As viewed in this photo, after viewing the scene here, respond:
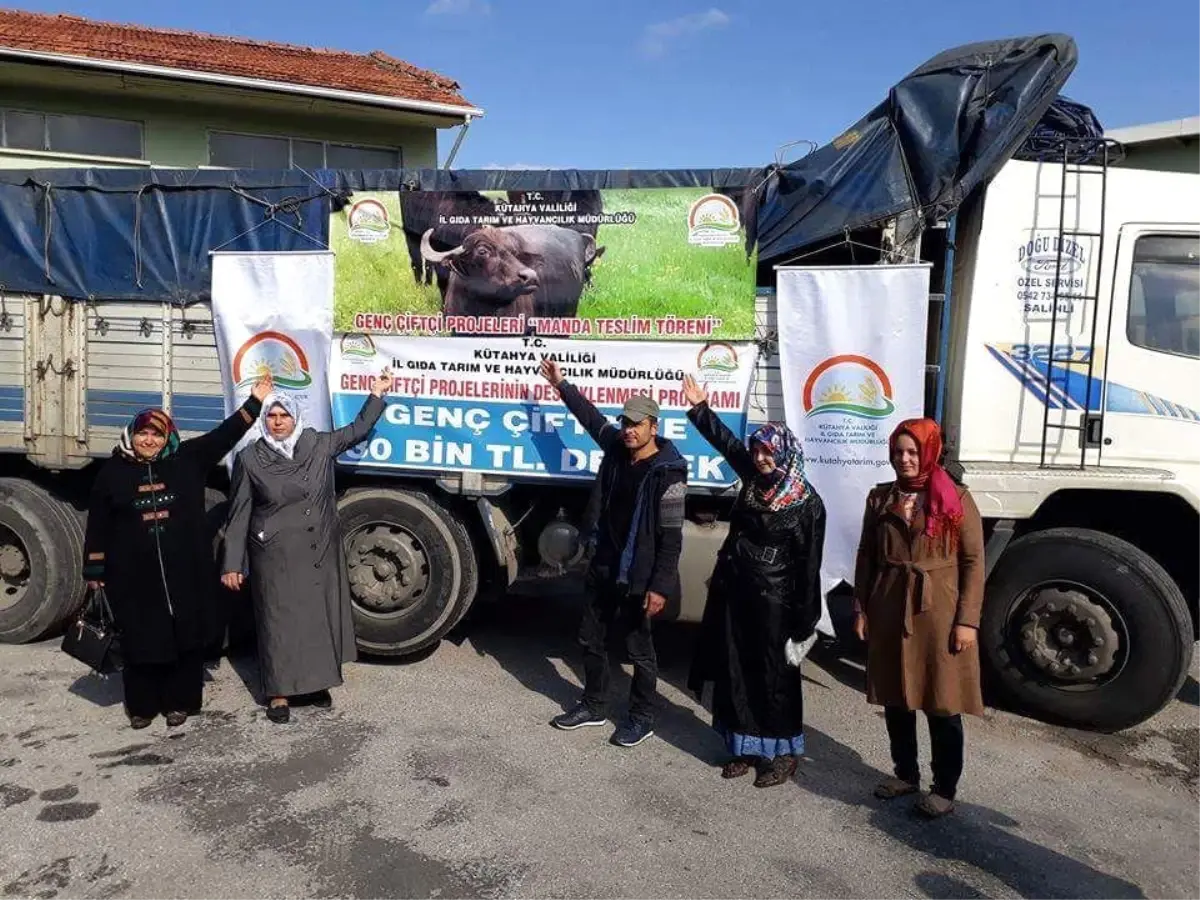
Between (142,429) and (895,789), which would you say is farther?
(142,429)

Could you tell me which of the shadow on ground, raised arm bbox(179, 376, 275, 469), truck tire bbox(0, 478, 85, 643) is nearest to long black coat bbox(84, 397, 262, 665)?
raised arm bbox(179, 376, 275, 469)

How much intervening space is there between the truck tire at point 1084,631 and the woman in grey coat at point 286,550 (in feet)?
10.9

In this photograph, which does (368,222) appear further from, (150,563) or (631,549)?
(631,549)

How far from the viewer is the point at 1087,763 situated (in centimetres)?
415

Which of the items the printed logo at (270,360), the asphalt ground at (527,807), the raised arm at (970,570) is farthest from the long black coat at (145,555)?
the raised arm at (970,570)

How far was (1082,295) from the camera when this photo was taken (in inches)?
174

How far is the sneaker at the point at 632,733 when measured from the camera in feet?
13.8

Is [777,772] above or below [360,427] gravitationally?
below

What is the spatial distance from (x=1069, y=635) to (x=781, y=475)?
1.83 metres

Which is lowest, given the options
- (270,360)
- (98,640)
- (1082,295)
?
(98,640)

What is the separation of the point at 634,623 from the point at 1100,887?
204 centimetres

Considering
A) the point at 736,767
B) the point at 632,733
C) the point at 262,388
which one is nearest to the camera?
the point at 736,767

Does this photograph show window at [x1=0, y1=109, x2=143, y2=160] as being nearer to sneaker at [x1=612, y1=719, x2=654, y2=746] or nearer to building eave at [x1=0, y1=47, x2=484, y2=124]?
building eave at [x1=0, y1=47, x2=484, y2=124]

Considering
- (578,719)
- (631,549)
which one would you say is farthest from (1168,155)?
(578,719)
